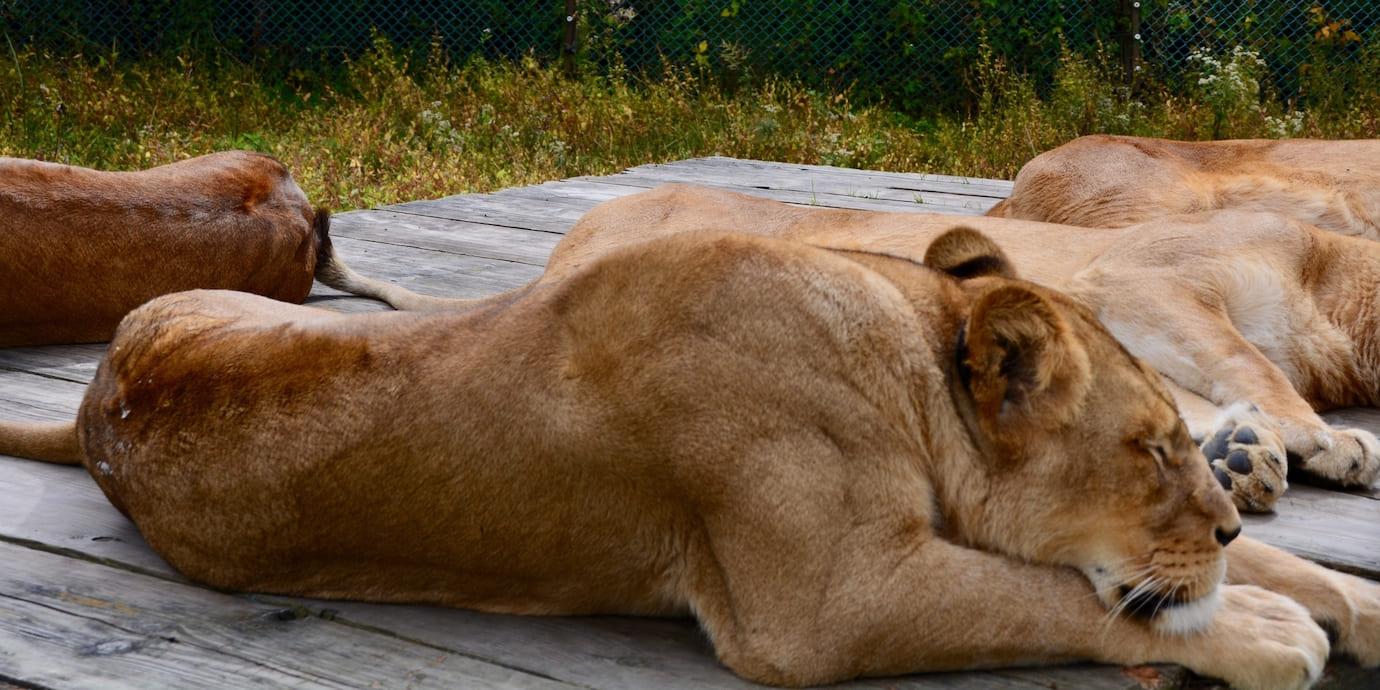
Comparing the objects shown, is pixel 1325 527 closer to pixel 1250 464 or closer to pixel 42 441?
pixel 1250 464

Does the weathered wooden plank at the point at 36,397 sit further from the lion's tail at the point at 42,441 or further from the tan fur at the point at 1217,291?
the tan fur at the point at 1217,291

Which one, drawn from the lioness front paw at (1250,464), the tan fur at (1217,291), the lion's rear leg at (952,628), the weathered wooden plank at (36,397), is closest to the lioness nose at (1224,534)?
the lion's rear leg at (952,628)

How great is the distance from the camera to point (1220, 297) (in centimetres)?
375

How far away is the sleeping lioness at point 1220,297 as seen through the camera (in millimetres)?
3109

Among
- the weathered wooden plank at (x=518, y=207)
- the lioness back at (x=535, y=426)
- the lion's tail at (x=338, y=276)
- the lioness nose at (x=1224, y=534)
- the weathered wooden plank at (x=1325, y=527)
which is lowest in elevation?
the weathered wooden plank at (x=518, y=207)

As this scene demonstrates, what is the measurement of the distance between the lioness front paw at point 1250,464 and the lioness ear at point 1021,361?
867 millimetres

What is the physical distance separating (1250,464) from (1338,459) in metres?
0.26

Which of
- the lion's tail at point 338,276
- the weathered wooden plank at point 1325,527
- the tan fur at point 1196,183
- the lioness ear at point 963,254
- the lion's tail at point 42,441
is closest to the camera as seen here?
the lioness ear at point 963,254

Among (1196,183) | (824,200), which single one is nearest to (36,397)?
(1196,183)

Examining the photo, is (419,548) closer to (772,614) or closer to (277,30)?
(772,614)

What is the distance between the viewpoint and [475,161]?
8.03m

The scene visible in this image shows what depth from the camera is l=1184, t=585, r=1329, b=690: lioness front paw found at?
2.15m

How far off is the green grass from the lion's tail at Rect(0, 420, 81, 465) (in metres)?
3.98

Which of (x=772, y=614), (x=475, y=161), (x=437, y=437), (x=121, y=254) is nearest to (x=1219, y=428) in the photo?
(x=772, y=614)
